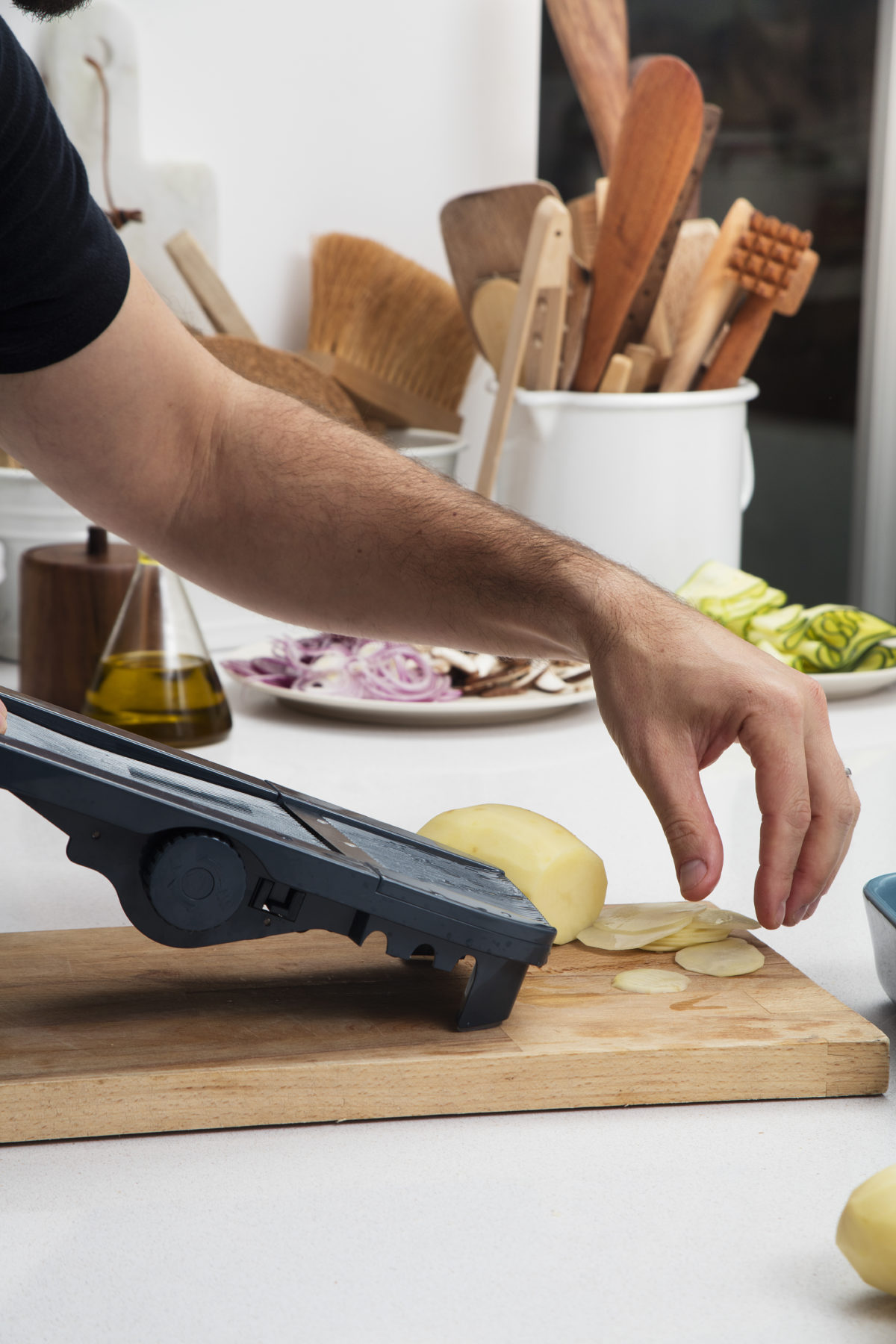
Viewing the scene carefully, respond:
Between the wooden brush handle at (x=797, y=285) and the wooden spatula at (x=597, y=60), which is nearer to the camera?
the wooden brush handle at (x=797, y=285)

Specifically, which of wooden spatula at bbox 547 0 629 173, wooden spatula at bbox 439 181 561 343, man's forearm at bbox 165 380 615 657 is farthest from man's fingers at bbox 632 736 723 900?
wooden spatula at bbox 547 0 629 173

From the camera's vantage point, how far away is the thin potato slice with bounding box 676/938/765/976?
67 centimetres

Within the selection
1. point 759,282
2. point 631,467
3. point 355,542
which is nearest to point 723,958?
point 355,542

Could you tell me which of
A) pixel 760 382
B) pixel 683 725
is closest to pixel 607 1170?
pixel 683 725

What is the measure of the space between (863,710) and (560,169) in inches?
46.7

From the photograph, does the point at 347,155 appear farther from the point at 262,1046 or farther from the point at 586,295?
the point at 262,1046

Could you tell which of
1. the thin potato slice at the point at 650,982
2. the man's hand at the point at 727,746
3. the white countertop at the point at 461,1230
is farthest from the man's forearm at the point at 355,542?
the white countertop at the point at 461,1230

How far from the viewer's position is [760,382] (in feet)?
8.40

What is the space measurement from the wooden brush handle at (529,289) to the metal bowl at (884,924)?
795mm

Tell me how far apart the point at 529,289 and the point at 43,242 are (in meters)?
0.62

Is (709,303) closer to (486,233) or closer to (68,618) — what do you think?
(486,233)

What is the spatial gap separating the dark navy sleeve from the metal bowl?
1.95 feet

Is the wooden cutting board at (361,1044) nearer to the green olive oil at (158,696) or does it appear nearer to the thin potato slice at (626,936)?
the thin potato slice at (626,936)

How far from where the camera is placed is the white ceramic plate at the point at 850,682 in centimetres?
132
